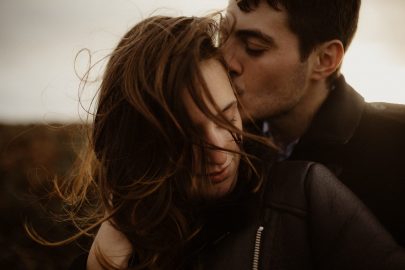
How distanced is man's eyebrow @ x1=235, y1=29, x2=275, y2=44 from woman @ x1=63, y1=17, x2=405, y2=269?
2.45ft

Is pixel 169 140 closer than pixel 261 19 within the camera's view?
Yes

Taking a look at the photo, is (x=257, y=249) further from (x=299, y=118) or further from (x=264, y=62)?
Result: (x=299, y=118)

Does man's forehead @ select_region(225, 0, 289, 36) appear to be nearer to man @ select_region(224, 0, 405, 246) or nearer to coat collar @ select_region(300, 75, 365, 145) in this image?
man @ select_region(224, 0, 405, 246)

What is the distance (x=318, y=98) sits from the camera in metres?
3.12

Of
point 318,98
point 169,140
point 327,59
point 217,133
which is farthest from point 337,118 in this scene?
point 169,140

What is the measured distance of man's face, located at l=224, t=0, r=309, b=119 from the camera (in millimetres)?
2834

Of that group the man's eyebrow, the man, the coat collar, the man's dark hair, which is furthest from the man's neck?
the man's eyebrow

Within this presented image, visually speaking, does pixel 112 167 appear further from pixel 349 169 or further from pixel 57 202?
pixel 57 202

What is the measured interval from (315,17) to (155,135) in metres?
1.84

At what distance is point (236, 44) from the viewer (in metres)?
2.87

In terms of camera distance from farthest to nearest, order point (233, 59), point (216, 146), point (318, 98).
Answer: point (318, 98) → point (233, 59) → point (216, 146)

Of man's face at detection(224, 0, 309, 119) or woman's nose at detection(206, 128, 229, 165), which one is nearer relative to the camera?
woman's nose at detection(206, 128, 229, 165)

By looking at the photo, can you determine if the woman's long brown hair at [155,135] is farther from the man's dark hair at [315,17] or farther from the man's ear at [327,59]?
the man's ear at [327,59]

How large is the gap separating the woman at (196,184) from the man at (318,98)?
816mm
